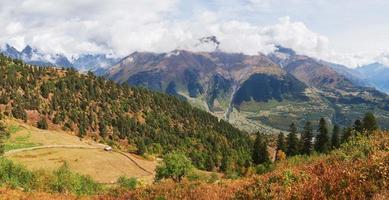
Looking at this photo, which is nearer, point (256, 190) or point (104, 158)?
point (256, 190)

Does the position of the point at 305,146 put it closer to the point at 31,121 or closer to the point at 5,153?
the point at 5,153

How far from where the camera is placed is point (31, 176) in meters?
75.1

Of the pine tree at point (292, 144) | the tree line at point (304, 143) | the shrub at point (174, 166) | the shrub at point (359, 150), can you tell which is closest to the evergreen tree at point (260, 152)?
the tree line at point (304, 143)

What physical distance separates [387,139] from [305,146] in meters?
140

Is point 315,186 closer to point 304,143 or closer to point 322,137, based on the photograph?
point 322,137

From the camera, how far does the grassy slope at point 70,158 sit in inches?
4626

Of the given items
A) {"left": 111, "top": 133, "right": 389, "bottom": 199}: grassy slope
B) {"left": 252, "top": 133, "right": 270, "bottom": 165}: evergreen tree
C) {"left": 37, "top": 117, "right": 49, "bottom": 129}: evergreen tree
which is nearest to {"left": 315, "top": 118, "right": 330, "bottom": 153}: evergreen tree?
{"left": 252, "top": 133, "right": 270, "bottom": 165}: evergreen tree

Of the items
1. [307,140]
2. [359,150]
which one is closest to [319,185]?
[359,150]

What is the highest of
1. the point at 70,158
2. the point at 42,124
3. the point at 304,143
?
the point at 70,158

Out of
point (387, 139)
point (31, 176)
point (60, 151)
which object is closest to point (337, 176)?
point (387, 139)

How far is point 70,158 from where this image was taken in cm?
12731

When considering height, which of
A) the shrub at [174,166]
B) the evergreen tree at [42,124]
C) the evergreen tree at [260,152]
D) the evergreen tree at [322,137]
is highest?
the shrub at [174,166]

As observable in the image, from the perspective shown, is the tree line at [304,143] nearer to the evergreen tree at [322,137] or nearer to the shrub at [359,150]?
the evergreen tree at [322,137]

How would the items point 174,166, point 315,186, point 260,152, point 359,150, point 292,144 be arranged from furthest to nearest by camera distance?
point 260,152, point 292,144, point 174,166, point 359,150, point 315,186
